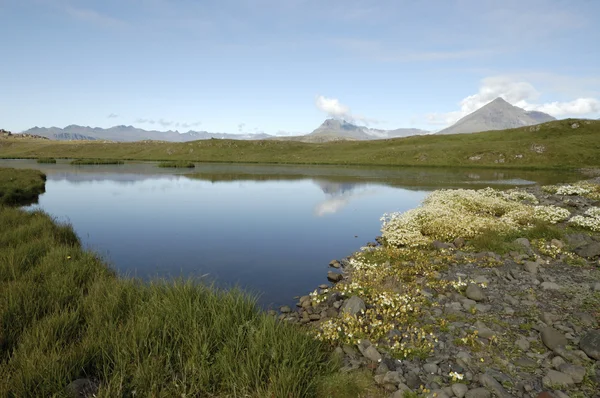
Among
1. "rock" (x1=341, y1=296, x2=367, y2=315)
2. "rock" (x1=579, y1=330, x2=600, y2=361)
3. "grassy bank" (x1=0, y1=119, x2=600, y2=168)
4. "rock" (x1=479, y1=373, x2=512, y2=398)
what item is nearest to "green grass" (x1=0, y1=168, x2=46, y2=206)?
"rock" (x1=341, y1=296, x2=367, y2=315)

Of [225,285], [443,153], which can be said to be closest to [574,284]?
[225,285]

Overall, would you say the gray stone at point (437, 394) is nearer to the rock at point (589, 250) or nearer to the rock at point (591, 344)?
the rock at point (591, 344)

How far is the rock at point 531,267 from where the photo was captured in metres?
13.4

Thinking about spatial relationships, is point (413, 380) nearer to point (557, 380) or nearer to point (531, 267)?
point (557, 380)

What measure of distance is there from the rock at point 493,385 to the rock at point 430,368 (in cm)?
90

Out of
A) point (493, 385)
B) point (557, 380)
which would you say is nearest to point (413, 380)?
point (493, 385)

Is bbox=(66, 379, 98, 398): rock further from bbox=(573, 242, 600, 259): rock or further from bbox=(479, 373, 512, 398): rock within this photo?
bbox=(573, 242, 600, 259): rock

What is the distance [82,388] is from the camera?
583 cm

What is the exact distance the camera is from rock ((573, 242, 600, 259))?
14.8 metres

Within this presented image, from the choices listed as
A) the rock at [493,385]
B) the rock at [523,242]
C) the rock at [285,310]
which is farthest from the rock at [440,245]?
the rock at [493,385]

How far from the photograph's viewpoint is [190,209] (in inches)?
1238

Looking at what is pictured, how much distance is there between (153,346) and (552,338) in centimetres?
963

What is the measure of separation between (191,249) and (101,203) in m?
20.6

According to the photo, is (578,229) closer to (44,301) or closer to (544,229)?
(544,229)
